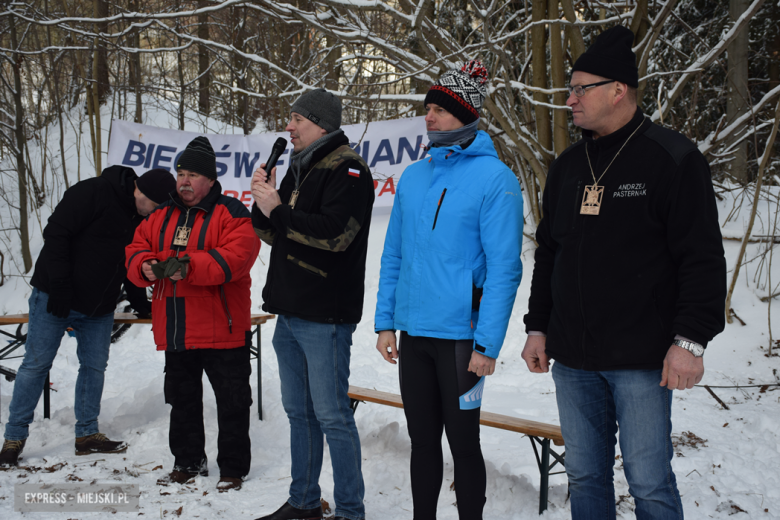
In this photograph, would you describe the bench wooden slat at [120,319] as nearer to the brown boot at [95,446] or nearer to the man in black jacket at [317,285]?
the brown boot at [95,446]

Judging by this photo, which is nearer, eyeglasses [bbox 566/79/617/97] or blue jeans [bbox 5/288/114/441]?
eyeglasses [bbox 566/79/617/97]

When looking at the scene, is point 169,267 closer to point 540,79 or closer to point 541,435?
point 541,435

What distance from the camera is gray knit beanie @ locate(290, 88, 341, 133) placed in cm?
267

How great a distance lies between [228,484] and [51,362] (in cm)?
147

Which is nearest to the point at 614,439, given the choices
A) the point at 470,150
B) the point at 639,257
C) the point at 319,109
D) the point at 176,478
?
the point at 639,257

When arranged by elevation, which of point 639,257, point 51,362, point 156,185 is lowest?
point 51,362

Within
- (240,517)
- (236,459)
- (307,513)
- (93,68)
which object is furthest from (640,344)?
(93,68)

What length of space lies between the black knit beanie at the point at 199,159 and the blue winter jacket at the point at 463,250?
57.8 inches

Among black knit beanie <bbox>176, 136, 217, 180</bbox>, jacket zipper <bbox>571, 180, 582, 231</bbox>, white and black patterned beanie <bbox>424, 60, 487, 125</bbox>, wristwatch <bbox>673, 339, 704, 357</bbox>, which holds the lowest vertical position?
wristwatch <bbox>673, 339, 704, 357</bbox>

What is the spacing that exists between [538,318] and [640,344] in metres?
0.42

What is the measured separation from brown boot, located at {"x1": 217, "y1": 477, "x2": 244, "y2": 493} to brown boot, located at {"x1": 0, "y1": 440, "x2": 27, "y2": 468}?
1.35 m

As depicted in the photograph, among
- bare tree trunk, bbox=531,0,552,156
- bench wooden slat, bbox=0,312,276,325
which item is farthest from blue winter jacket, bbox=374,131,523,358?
bare tree trunk, bbox=531,0,552,156

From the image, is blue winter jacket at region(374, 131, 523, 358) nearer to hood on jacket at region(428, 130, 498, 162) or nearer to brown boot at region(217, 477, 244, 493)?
hood on jacket at region(428, 130, 498, 162)

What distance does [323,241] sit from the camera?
2.48 m
